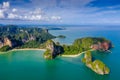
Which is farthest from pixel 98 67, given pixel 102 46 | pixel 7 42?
pixel 7 42

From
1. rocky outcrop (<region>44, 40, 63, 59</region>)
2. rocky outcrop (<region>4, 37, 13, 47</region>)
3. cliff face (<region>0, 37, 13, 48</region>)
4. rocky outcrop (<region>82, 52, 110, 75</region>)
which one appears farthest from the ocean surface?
cliff face (<region>0, 37, 13, 48</region>)

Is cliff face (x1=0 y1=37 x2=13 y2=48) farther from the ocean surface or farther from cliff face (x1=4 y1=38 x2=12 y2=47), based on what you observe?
the ocean surface

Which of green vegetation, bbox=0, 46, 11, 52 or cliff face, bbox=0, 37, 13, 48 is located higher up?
cliff face, bbox=0, 37, 13, 48

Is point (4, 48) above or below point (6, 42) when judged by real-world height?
below

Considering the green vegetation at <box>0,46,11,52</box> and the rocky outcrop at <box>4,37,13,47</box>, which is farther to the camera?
the rocky outcrop at <box>4,37,13,47</box>

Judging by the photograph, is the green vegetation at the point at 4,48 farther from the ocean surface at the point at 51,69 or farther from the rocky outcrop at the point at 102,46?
the rocky outcrop at the point at 102,46

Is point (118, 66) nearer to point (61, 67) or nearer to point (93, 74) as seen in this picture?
point (93, 74)

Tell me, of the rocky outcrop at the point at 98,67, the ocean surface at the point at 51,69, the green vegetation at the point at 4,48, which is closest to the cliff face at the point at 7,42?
the green vegetation at the point at 4,48

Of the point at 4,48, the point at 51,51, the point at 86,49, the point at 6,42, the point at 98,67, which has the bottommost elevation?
the point at 4,48

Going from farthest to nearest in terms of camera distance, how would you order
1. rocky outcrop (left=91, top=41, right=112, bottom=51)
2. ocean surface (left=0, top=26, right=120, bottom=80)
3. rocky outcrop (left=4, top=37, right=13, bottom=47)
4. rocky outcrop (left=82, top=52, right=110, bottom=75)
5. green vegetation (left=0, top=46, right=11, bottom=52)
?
rocky outcrop (left=4, top=37, right=13, bottom=47)
green vegetation (left=0, top=46, right=11, bottom=52)
rocky outcrop (left=91, top=41, right=112, bottom=51)
rocky outcrop (left=82, top=52, right=110, bottom=75)
ocean surface (left=0, top=26, right=120, bottom=80)

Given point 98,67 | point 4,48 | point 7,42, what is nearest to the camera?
point 98,67

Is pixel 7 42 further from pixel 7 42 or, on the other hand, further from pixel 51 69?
pixel 51 69

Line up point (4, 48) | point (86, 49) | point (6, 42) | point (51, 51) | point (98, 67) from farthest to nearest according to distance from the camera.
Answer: point (6, 42), point (4, 48), point (86, 49), point (51, 51), point (98, 67)
